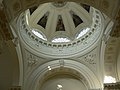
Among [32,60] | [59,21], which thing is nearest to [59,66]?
[32,60]

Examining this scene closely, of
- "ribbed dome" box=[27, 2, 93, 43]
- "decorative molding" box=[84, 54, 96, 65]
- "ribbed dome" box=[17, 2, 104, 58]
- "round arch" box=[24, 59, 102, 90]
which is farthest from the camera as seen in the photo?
"ribbed dome" box=[27, 2, 93, 43]

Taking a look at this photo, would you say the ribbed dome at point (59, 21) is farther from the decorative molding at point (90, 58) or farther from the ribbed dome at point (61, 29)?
the decorative molding at point (90, 58)

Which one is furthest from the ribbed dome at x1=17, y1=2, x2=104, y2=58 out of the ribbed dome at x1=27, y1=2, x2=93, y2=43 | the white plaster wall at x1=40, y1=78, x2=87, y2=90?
the white plaster wall at x1=40, y1=78, x2=87, y2=90

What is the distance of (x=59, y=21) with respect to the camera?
2070cm

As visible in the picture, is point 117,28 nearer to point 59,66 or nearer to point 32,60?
point 59,66

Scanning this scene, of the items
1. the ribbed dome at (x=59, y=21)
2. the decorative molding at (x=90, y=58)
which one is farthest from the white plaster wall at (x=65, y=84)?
the ribbed dome at (x=59, y=21)

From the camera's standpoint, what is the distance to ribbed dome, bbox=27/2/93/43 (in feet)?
64.2

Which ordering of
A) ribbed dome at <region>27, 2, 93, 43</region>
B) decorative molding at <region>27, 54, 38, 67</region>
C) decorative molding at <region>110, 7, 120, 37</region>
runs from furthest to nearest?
ribbed dome at <region>27, 2, 93, 43</region> → decorative molding at <region>27, 54, 38, 67</region> → decorative molding at <region>110, 7, 120, 37</region>

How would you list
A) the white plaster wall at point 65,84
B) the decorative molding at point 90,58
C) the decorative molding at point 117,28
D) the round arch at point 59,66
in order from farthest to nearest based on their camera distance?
1. the white plaster wall at point 65,84
2. the decorative molding at point 90,58
3. the round arch at point 59,66
4. the decorative molding at point 117,28

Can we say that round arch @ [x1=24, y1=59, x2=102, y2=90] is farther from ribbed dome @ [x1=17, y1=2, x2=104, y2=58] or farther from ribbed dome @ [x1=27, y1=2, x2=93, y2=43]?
ribbed dome @ [x1=27, y1=2, x2=93, y2=43]

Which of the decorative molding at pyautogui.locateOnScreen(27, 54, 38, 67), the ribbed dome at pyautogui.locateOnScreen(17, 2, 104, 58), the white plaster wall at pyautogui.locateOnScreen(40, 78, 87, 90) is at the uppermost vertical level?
the ribbed dome at pyautogui.locateOnScreen(17, 2, 104, 58)

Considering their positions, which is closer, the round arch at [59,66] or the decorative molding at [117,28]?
the decorative molding at [117,28]

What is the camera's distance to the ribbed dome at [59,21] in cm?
1956

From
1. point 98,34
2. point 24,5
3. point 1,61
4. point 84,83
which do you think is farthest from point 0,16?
point 84,83
